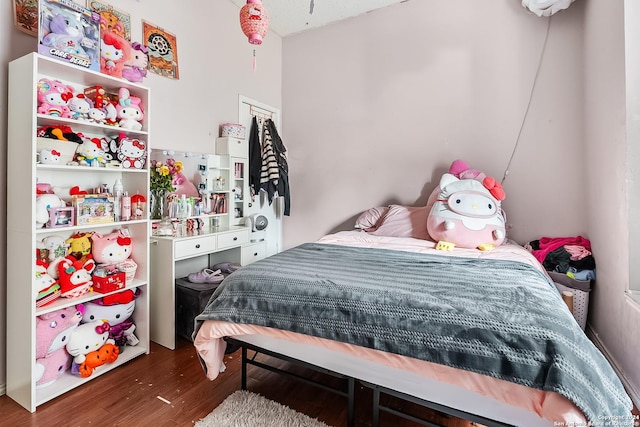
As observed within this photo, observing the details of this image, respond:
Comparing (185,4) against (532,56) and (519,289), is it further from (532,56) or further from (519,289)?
(519,289)

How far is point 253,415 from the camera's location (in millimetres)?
1555

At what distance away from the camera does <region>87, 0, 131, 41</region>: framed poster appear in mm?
2057

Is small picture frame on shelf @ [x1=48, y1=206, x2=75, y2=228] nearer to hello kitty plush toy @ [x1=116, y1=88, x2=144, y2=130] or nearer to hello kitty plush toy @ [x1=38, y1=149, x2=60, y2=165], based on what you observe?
hello kitty plush toy @ [x1=38, y1=149, x2=60, y2=165]

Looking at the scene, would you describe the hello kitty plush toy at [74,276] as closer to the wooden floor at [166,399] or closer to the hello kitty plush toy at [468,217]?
the wooden floor at [166,399]

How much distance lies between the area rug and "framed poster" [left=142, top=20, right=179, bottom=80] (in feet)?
7.71

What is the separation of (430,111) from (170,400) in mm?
3033

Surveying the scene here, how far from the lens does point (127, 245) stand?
6.97 ft

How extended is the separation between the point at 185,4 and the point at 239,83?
30.6 inches

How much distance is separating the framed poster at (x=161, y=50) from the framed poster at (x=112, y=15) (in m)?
0.12

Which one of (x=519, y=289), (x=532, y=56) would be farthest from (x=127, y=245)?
(x=532, y=56)

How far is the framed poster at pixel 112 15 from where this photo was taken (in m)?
2.06

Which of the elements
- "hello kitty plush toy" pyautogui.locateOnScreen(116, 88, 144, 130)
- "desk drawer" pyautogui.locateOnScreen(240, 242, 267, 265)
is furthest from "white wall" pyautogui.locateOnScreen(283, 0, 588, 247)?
"hello kitty plush toy" pyautogui.locateOnScreen(116, 88, 144, 130)

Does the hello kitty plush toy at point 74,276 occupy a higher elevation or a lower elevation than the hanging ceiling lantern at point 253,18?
lower

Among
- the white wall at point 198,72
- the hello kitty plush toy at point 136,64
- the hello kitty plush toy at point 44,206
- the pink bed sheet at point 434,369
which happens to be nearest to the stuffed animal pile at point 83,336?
the hello kitty plush toy at point 44,206
